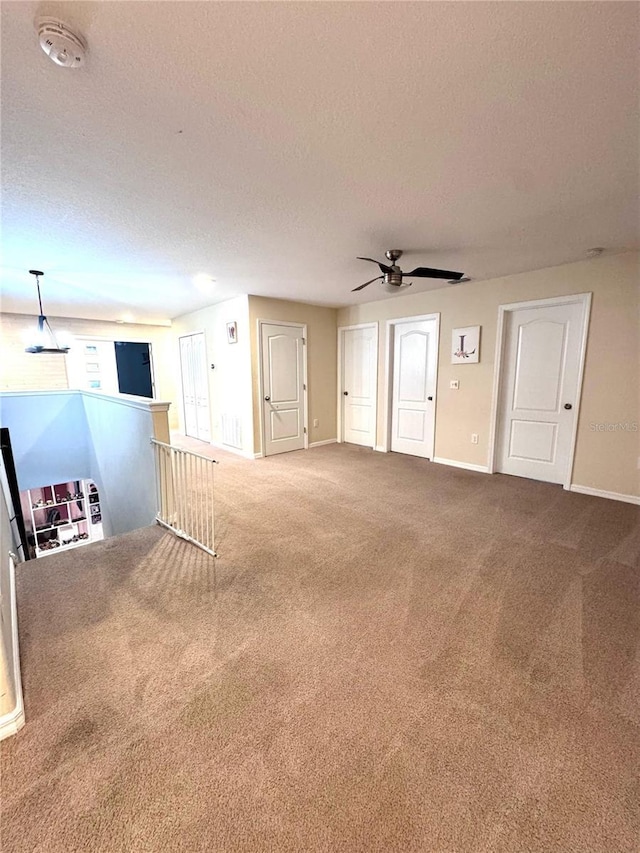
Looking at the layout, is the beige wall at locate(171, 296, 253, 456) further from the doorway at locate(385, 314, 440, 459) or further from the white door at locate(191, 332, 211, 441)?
the doorway at locate(385, 314, 440, 459)

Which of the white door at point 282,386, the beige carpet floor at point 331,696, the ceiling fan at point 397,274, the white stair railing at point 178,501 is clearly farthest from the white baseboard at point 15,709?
the white door at point 282,386

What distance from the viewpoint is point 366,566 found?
2453 mm

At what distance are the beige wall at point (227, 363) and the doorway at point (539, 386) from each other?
3.40 meters

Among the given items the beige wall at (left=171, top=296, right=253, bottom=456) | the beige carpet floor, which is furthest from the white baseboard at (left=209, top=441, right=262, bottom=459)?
the beige carpet floor

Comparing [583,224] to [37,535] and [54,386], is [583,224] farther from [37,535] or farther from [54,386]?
[37,535]

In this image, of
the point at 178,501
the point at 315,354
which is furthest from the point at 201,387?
the point at 178,501

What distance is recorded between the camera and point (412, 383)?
206 inches

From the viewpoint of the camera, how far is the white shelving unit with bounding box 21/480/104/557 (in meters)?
6.79

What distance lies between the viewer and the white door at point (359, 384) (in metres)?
5.69

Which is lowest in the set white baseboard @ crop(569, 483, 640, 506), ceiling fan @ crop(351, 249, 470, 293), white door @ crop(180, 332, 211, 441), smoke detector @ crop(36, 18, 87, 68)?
white baseboard @ crop(569, 483, 640, 506)

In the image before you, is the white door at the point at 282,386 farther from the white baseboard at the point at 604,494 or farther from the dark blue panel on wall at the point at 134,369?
the white baseboard at the point at 604,494

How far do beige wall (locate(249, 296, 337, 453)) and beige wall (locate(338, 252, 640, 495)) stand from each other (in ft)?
6.33

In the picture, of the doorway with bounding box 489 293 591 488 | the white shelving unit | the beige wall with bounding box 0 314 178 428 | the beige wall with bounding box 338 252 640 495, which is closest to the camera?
the beige wall with bounding box 338 252 640 495

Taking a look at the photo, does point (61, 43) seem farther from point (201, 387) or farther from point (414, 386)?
point (201, 387)
